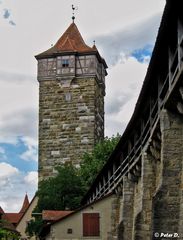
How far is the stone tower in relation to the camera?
5616cm

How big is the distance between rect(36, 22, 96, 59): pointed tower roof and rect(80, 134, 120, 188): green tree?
10937 millimetres

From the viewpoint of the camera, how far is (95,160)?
51531 mm

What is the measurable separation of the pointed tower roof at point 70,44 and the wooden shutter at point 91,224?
2952cm

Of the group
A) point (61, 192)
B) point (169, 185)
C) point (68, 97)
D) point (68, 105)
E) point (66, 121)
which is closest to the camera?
point (169, 185)

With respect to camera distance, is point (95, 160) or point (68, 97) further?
point (68, 97)

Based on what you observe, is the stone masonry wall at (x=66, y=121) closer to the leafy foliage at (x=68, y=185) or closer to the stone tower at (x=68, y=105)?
the stone tower at (x=68, y=105)

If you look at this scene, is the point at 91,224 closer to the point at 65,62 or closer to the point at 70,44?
the point at 65,62

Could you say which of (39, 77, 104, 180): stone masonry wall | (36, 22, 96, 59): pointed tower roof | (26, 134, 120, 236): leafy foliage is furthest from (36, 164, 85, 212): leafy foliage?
(36, 22, 96, 59): pointed tower roof

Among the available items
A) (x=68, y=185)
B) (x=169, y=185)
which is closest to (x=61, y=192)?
(x=68, y=185)

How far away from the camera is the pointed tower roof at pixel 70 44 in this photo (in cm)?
5930

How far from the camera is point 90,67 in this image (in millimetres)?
58094

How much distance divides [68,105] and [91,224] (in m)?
26.6

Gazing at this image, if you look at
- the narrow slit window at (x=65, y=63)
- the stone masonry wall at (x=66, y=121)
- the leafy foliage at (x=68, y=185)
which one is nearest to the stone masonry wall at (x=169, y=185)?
the leafy foliage at (x=68, y=185)

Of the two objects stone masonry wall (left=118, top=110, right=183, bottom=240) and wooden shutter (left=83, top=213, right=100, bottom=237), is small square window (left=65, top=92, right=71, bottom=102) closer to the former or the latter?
wooden shutter (left=83, top=213, right=100, bottom=237)
